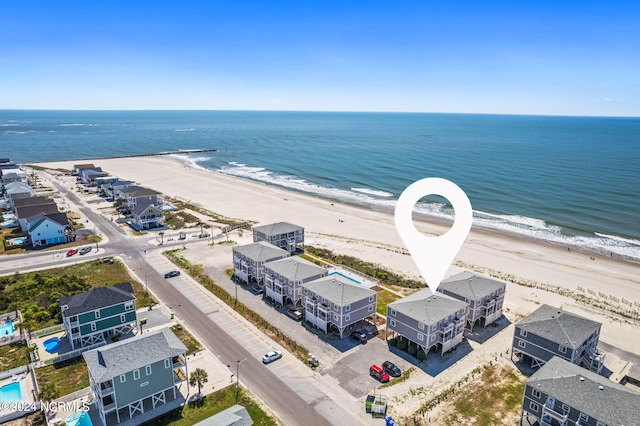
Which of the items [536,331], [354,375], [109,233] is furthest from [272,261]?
[109,233]

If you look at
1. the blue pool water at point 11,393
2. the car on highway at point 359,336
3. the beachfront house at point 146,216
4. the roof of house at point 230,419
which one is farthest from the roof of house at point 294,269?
the beachfront house at point 146,216

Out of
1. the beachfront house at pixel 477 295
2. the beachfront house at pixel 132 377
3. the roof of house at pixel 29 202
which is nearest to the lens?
the beachfront house at pixel 132 377

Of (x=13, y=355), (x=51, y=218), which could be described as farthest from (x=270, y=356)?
(x=51, y=218)

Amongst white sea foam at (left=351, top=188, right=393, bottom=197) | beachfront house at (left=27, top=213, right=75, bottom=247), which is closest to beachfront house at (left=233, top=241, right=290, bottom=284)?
beachfront house at (left=27, top=213, right=75, bottom=247)

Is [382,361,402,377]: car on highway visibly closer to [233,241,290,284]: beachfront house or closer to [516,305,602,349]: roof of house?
[516,305,602,349]: roof of house

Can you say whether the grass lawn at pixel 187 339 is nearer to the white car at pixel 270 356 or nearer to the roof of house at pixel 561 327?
the white car at pixel 270 356

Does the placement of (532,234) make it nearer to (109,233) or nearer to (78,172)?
(109,233)
